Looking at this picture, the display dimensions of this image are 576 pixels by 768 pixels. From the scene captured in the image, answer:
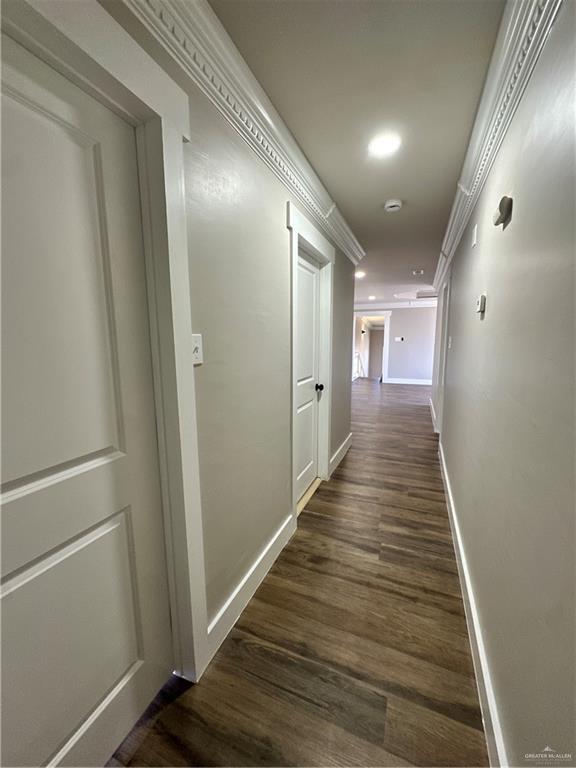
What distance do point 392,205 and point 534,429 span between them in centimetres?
217

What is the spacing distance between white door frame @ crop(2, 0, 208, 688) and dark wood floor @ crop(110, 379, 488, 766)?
184 mm

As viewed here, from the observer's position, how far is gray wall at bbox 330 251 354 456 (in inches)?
116

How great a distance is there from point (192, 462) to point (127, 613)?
0.52 metres

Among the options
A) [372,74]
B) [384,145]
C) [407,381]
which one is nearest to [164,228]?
[372,74]

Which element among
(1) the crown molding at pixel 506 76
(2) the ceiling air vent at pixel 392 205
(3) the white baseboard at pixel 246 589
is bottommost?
(3) the white baseboard at pixel 246 589

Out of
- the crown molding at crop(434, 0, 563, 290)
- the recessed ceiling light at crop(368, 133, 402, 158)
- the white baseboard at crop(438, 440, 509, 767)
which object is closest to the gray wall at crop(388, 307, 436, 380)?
the crown molding at crop(434, 0, 563, 290)

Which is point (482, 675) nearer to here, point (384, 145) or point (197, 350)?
point (197, 350)

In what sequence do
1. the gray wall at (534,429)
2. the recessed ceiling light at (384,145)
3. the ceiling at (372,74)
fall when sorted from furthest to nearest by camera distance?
the recessed ceiling light at (384,145)
the ceiling at (372,74)
the gray wall at (534,429)

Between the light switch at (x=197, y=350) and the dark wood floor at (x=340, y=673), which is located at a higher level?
the light switch at (x=197, y=350)

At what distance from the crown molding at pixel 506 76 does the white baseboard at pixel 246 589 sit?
2.30 metres

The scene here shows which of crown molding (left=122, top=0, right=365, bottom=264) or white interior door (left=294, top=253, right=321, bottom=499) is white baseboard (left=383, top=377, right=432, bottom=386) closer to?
white interior door (left=294, top=253, right=321, bottom=499)

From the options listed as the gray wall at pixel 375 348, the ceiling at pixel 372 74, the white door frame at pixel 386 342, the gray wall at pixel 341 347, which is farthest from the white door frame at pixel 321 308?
the gray wall at pixel 375 348

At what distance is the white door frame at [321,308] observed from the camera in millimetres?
1915

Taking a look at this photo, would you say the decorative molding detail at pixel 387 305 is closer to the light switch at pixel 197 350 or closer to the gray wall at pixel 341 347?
the gray wall at pixel 341 347
